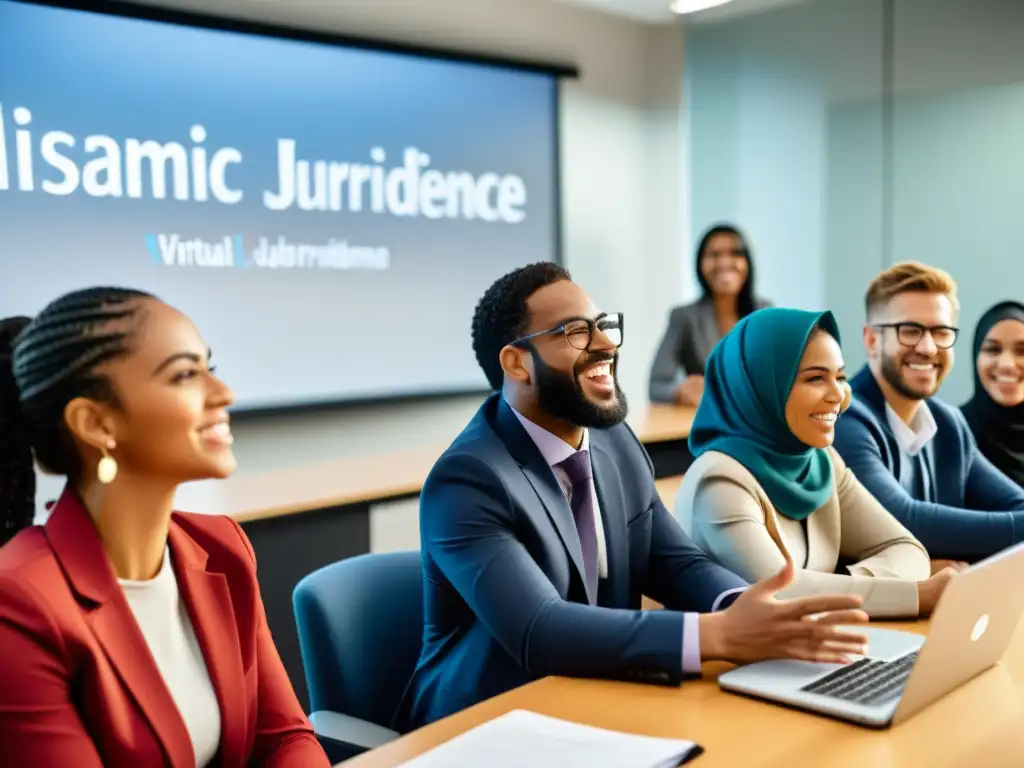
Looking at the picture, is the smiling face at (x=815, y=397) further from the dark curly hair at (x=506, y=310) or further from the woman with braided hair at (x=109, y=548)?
the woman with braided hair at (x=109, y=548)

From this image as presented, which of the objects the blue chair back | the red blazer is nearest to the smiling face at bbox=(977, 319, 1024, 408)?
the blue chair back

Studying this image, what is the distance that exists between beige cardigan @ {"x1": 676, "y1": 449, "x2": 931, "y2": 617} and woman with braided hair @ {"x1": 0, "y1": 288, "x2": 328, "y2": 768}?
944 millimetres

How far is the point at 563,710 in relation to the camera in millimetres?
1366

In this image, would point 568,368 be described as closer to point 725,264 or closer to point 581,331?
point 581,331

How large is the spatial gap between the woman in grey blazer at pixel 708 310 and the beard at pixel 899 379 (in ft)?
6.85

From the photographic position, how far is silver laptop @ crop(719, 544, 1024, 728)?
1.30 metres

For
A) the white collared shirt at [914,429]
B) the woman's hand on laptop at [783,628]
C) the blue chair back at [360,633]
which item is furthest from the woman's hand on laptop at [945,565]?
the blue chair back at [360,633]

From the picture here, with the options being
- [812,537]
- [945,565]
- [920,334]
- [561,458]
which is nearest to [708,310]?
[920,334]

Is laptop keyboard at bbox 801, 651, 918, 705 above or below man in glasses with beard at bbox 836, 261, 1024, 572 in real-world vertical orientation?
below

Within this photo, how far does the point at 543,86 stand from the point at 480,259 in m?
0.94

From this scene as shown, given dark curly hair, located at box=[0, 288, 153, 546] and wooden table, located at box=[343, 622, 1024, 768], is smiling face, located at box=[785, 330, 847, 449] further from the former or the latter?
dark curly hair, located at box=[0, 288, 153, 546]

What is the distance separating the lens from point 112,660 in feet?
3.66

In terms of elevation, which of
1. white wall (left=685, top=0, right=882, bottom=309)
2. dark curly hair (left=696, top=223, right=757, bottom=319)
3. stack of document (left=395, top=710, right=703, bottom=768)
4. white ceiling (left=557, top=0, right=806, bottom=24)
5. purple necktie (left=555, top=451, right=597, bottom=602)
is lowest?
stack of document (left=395, top=710, right=703, bottom=768)

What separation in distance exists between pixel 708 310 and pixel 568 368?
3.08 meters
